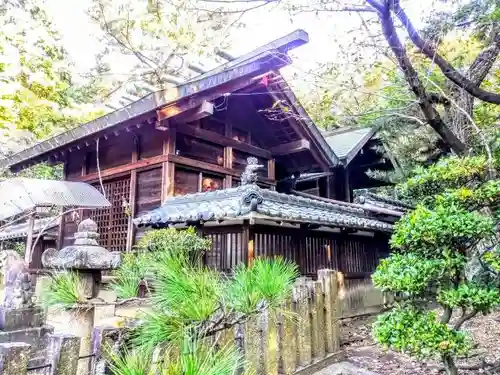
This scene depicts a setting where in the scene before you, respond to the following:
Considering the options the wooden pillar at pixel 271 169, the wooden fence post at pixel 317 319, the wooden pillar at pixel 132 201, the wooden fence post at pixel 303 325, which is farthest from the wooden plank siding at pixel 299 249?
the wooden pillar at pixel 271 169

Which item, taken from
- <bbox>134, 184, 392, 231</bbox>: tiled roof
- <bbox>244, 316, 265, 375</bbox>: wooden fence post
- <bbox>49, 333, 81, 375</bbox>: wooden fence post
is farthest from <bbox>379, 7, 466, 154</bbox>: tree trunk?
<bbox>49, 333, 81, 375</bbox>: wooden fence post

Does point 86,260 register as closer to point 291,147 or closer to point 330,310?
point 330,310

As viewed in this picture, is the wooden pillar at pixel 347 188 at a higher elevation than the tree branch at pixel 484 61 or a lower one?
lower

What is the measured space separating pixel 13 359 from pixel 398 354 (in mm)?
5688

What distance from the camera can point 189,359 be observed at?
5.99ft

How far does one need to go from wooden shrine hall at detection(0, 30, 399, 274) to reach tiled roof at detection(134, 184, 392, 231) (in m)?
0.03

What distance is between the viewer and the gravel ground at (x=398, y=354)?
16.9 ft

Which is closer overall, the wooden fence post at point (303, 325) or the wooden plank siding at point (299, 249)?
the wooden fence post at point (303, 325)

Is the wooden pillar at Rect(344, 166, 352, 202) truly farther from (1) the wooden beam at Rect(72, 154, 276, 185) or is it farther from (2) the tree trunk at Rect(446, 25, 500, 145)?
(2) the tree trunk at Rect(446, 25, 500, 145)

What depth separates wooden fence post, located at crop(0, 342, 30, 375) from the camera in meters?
1.85

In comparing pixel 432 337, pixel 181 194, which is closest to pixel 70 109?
pixel 181 194

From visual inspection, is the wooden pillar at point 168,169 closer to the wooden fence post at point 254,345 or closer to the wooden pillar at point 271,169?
the wooden pillar at point 271,169

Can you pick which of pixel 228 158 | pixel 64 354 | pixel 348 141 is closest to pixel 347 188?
pixel 348 141

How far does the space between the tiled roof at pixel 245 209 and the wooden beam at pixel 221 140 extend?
176cm
